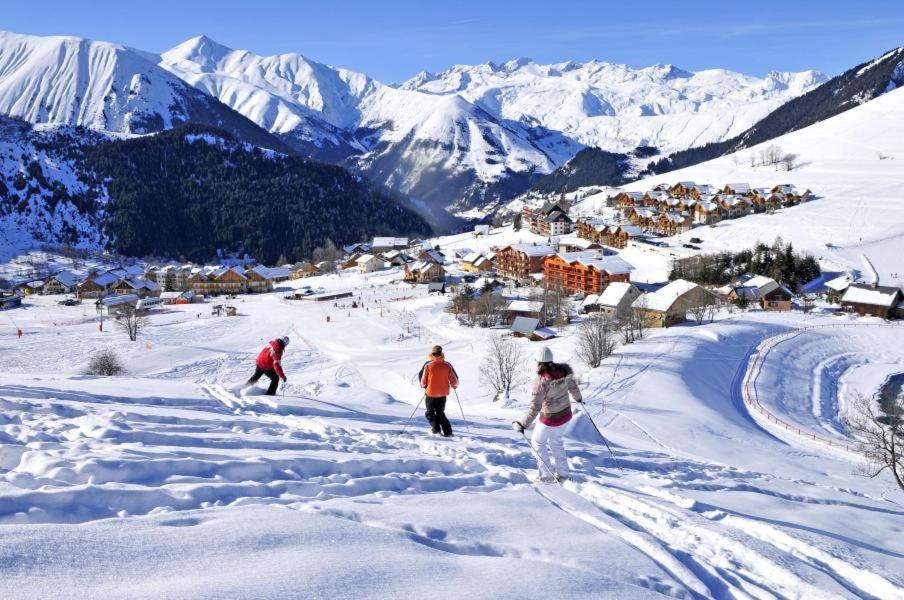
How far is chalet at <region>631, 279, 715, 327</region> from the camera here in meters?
52.0

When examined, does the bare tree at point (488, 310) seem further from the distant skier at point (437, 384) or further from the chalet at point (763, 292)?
the distant skier at point (437, 384)

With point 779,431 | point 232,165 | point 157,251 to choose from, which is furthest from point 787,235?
A: point 232,165

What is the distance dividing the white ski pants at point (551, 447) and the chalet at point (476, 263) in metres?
91.1

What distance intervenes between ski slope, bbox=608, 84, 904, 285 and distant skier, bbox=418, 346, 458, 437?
70.2m

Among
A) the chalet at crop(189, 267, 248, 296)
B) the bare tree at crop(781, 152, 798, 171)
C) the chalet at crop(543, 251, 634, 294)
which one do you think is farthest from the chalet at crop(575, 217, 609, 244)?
the chalet at crop(189, 267, 248, 296)

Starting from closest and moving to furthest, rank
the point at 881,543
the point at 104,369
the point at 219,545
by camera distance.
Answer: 1. the point at 219,545
2. the point at 881,543
3. the point at 104,369

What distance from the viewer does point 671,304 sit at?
5200 cm

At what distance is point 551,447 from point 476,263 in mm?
92467

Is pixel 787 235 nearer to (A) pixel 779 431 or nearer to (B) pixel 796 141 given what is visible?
(A) pixel 779 431

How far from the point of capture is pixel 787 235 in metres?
79.9

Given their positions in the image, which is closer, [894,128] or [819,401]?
[819,401]

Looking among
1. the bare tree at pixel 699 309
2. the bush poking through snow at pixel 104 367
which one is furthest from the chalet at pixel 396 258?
the bush poking through snow at pixel 104 367

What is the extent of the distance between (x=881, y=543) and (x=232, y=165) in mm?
211734

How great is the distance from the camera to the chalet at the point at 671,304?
52000 mm
